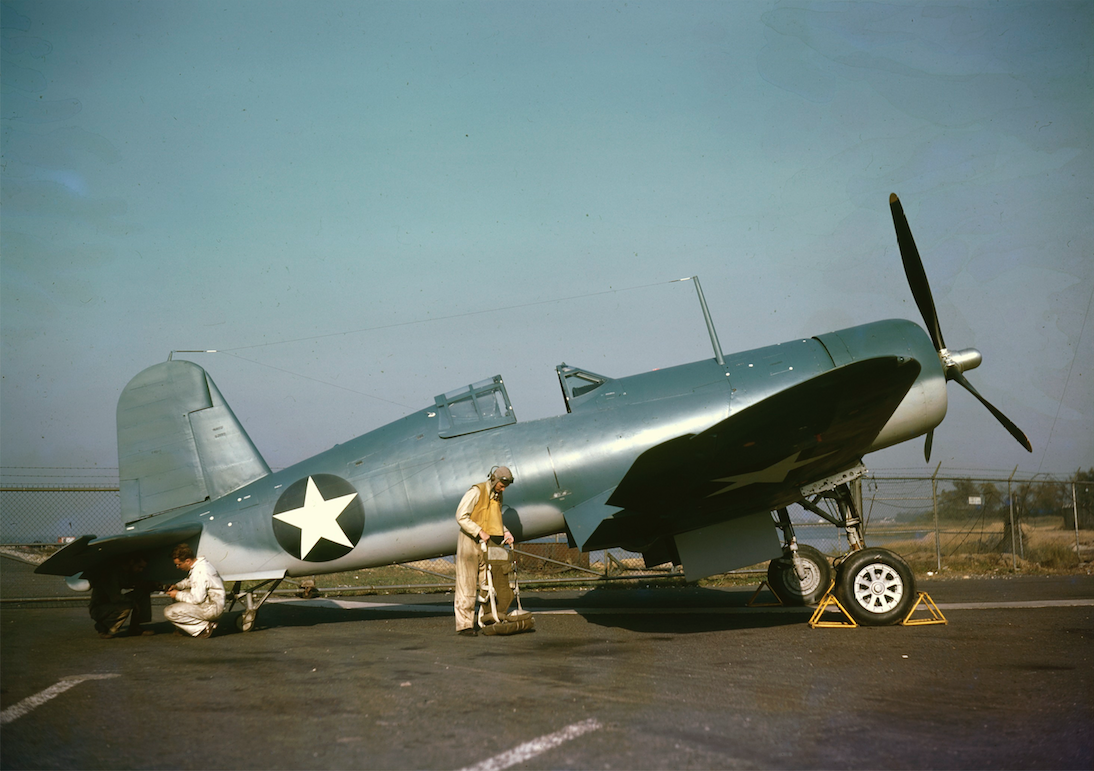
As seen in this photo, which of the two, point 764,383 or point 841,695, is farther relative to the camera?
point 764,383

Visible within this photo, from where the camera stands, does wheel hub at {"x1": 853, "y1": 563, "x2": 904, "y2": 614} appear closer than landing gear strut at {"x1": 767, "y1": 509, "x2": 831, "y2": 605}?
Yes

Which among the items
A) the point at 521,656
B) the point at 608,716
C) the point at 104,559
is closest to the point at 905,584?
the point at 521,656

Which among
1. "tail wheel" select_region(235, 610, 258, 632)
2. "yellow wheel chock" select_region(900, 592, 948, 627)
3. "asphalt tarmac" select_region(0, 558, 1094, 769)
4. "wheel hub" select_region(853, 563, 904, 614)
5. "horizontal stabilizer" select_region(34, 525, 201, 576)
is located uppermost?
"horizontal stabilizer" select_region(34, 525, 201, 576)

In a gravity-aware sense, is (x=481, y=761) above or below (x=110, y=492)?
below

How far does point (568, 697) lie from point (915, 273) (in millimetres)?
7689

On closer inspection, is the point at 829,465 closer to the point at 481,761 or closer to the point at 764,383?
the point at 764,383

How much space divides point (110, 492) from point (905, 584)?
40.5 feet

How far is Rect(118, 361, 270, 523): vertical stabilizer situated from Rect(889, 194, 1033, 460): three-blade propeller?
8494mm

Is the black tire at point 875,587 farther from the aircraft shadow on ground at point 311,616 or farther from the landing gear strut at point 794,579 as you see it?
the aircraft shadow on ground at point 311,616

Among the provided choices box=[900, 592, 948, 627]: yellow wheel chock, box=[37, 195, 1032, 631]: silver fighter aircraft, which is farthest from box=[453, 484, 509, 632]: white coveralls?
box=[900, 592, 948, 627]: yellow wheel chock

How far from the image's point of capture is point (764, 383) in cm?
840

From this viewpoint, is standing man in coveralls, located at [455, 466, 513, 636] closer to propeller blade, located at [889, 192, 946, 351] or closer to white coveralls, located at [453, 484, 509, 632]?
white coveralls, located at [453, 484, 509, 632]

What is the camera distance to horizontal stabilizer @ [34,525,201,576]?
24.4ft

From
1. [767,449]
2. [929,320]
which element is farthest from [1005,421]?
[767,449]
